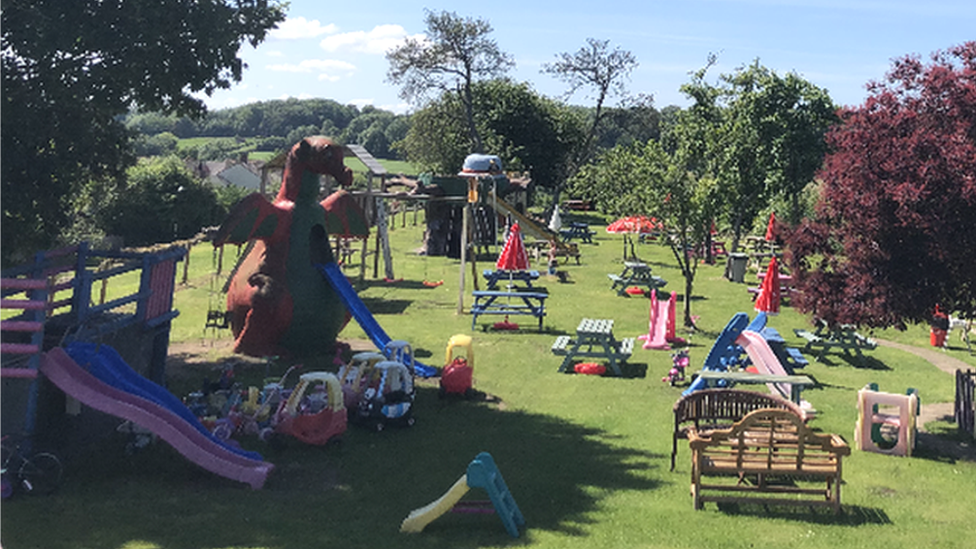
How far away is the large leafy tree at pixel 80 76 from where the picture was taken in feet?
42.5

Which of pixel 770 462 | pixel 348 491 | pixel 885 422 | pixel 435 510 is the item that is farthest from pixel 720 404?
pixel 348 491

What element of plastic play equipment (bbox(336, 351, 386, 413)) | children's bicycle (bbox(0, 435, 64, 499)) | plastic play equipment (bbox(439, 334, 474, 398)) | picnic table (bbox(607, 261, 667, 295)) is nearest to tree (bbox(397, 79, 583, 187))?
picnic table (bbox(607, 261, 667, 295))

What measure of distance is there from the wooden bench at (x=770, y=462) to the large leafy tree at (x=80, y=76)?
34.6ft

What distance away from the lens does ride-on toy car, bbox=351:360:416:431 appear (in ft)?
42.5

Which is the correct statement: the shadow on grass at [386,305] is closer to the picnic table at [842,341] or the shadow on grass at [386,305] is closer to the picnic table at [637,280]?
the picnic table at [637,280]

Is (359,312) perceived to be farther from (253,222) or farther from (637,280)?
(637,280)

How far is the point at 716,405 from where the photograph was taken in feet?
Result: 39.2

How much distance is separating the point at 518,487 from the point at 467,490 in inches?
70.9

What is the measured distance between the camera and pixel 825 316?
517 inches

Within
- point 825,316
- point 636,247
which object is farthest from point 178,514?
point 636,247

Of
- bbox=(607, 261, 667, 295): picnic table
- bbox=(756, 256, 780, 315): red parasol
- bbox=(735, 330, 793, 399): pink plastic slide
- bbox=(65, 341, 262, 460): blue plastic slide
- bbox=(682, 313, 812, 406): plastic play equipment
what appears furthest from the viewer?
bbox=(607, 261, 667, 295): picnic table

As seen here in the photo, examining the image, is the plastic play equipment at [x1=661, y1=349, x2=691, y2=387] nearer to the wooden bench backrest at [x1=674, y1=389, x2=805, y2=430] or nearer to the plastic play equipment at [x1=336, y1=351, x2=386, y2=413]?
the wooden bench backrest at [x1=674, y1=389, x2=805, y2=430]

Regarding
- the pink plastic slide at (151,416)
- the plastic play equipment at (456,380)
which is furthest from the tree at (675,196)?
the pink plastic slide at (151,416)

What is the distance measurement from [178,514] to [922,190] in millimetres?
10336
